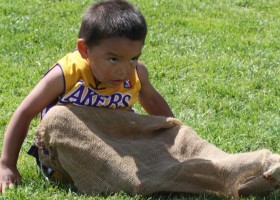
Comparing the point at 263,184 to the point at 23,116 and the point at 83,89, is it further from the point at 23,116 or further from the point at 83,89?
the point at 23,116

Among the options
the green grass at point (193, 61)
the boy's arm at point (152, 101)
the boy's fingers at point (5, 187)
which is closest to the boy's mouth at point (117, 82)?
the boy's arm at point (152, 101)

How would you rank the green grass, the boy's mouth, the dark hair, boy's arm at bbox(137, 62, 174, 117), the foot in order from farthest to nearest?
1. the green grass
2. boy's arm at bbox(137, 62, 174, 117)
3. the boy's mouth
4. the dark hair
5. the foot

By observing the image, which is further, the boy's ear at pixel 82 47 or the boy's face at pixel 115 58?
the boy's ear at pixel 82 47

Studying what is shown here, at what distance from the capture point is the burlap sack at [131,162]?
379 centimetres

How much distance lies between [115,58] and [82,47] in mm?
250

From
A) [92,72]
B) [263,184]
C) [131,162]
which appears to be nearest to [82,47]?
[92,72]

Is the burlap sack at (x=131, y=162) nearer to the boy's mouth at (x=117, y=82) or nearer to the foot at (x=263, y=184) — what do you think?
the foot at (x=263, y=184)

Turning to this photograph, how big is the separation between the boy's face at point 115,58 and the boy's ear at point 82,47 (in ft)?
0.09

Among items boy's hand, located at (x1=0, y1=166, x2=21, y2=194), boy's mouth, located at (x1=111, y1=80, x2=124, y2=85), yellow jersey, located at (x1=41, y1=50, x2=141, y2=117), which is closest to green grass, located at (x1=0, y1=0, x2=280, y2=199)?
boy's hand, located at (x1=0, y1=166, x2=21, y2=194)

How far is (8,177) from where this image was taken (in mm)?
3881

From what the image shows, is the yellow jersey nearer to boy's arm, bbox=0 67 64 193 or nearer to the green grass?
boy's arm, bbox=0 67 64 193

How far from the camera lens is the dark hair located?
12.6ft

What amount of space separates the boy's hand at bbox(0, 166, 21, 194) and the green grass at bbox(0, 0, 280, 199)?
65 mm

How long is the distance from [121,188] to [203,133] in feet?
3.92
